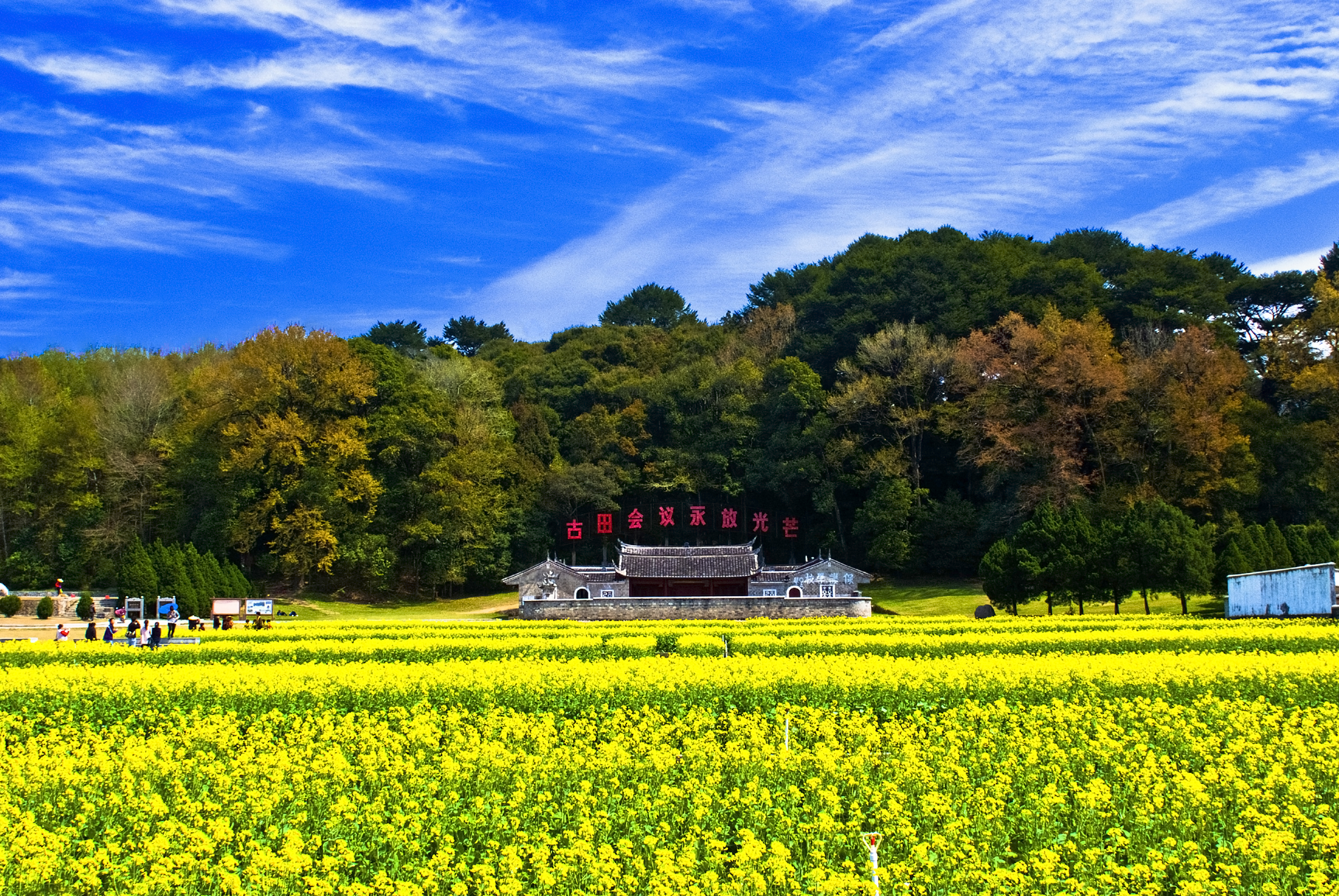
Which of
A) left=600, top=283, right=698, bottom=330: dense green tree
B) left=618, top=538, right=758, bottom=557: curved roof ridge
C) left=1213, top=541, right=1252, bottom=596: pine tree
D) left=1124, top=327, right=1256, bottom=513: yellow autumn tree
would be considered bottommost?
left=1213, top=541, right=1252, bottom=596: pine tree

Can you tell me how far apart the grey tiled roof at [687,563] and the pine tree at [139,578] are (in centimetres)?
2251

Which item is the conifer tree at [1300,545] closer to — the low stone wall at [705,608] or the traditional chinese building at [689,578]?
the low stone wall at [705,608]

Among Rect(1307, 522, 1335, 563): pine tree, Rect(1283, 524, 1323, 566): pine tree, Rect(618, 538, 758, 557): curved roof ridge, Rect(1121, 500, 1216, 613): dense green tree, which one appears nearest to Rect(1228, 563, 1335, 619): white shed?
Rect(1121, 500, 1216, 613): dense green tree

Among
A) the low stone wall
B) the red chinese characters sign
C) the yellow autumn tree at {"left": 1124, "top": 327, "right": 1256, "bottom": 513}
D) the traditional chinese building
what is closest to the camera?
the low stone wall

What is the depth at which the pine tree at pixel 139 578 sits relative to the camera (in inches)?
1736

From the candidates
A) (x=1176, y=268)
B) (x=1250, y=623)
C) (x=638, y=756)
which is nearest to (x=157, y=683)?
(x=638, y=756)

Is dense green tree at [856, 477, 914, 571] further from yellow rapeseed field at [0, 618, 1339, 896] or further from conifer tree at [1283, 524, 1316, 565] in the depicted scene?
yellow rapeseed field at [0, 618, 1339, 896]

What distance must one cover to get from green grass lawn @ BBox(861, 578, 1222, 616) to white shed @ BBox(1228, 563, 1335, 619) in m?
2.20

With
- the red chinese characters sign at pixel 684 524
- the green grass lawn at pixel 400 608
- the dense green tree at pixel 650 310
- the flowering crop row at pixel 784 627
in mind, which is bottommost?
the green grass lawn at pixel 400 608

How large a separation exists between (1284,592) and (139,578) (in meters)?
43.6

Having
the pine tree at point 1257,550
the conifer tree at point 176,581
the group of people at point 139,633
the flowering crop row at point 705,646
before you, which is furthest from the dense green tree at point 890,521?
the group of people at point 139,633

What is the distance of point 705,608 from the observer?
4559 centimetres

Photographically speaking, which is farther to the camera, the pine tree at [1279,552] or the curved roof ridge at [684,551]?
the curved roof ridge at [684,551]

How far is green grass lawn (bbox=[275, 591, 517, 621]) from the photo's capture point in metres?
51.2
